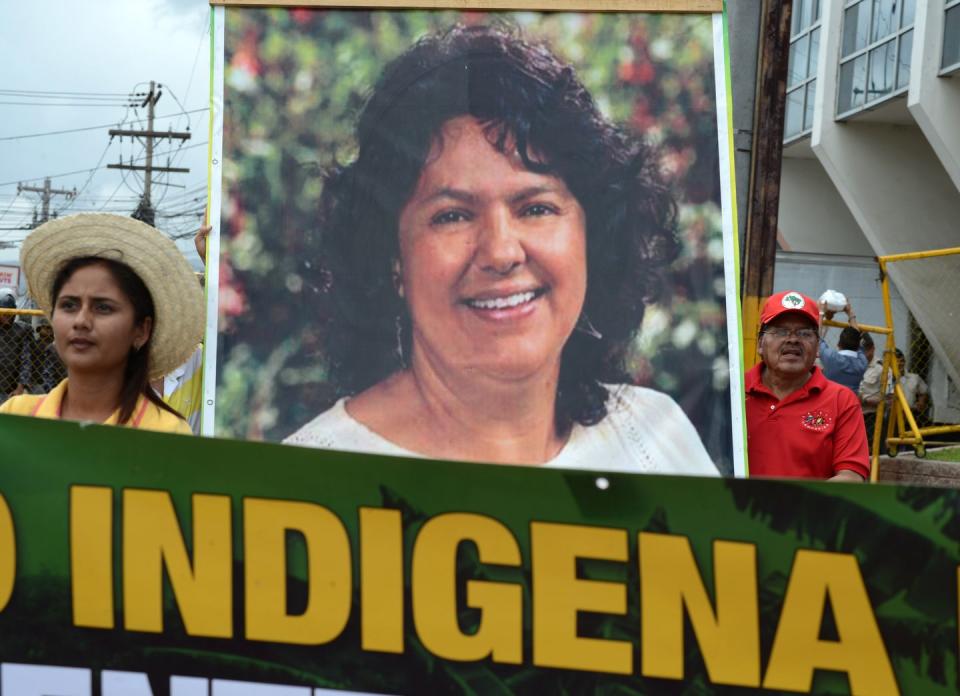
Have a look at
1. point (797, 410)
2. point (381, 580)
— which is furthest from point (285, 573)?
point (797, 410)

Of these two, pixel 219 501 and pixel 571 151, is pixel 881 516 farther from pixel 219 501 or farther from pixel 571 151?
pixel 571 151

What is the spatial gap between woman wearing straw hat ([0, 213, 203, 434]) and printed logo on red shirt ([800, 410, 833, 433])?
1818mm

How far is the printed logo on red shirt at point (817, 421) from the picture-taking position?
3.87m

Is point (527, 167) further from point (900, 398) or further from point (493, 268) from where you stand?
point (900, 398)

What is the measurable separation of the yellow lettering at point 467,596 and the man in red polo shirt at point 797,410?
6.32 feet

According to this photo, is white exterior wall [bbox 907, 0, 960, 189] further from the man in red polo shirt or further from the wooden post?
the man in red polo shirt

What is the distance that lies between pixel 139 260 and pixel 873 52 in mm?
17521

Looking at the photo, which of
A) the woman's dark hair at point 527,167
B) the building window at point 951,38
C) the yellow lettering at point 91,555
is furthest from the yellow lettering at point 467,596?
the building window at point 951,38

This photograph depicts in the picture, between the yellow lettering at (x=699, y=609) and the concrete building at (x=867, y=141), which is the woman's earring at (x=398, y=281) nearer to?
the yellow lettering at (x=699, y=609)

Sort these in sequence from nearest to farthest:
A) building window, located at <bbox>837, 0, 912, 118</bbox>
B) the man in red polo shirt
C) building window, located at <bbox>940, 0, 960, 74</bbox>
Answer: the man in red polo shirt → building window, located at <bbox>940, 0, 960, 74</bbox> → building window, located at <bbox>837, 0, 912, 118</bbox>

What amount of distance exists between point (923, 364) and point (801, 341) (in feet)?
20.5

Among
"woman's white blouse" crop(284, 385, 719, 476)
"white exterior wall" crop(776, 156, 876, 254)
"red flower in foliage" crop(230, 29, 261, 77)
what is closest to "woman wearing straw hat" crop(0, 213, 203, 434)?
"woman's white blouse" crop(284, 385, 719, 476)

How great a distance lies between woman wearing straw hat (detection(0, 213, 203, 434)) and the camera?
2.97 m

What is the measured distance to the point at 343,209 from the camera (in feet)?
11.6
